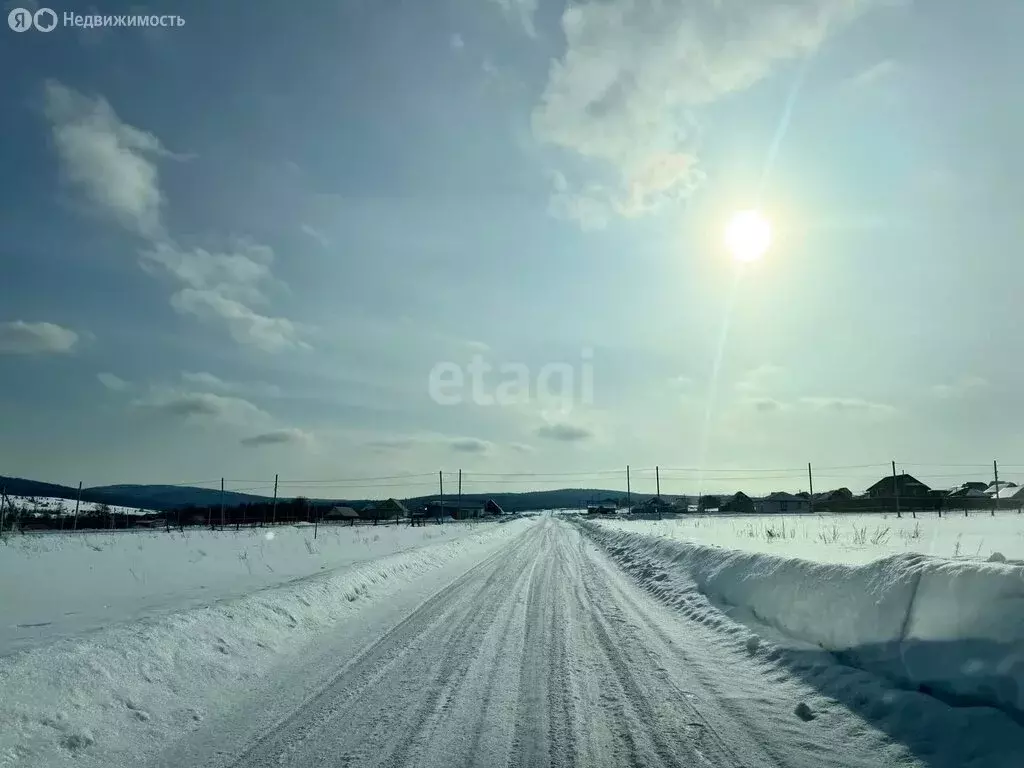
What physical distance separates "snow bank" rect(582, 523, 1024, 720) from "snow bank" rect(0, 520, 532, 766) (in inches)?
268

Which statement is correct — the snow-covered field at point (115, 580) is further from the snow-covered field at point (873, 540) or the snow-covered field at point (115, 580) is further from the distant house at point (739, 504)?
the distant house at point (739, 504)

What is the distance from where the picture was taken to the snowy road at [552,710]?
15.5 ft

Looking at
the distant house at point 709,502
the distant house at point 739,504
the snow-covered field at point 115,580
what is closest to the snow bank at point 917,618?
the snow-covered field at point 115,580

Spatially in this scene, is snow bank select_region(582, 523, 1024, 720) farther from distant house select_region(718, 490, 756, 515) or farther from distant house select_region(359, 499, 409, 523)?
distant house select_region(359, 499, 409, 523)

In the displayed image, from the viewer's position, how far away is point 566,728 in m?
5.28

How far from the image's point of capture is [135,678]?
6465mm

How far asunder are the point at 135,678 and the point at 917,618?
8.15 m

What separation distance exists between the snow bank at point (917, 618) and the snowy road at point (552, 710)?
70cm

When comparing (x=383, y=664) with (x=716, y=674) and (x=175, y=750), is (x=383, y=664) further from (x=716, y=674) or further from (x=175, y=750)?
(x=716, y=674)

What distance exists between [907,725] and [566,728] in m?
2.88

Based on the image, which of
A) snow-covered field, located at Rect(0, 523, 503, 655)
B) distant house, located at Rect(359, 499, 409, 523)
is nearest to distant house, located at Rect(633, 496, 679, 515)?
distant house, located at Rect(359, 499, 409, 523)

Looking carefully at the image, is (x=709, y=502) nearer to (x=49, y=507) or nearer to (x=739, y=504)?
(x=739, y=504)

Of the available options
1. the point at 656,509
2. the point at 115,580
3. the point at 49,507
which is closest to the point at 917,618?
the point at 115,580

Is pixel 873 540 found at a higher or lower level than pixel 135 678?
higher
